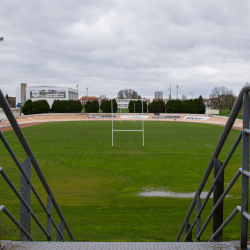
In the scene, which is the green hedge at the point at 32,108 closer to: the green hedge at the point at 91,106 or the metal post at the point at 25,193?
the green hedge at the point at 91,106

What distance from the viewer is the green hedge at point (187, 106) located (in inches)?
2645

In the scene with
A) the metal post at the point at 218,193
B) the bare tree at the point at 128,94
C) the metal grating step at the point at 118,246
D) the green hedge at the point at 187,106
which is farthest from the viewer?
the bare tree at the point at 128,94

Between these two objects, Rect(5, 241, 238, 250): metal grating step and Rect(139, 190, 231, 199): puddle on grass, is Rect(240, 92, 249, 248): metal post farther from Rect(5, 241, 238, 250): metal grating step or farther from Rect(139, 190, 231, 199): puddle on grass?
Rect(139, 190, 231, 199): puddle on grass

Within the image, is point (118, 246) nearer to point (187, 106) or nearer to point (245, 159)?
point (245, 159)

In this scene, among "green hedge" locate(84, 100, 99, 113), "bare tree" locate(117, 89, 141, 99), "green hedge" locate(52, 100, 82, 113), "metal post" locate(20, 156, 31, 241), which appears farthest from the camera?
"bare tree" locate(117, 89, 141, 99)

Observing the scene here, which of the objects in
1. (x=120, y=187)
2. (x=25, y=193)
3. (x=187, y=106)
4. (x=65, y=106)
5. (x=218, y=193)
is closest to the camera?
(x=25, y=193)

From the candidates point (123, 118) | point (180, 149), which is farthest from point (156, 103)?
point (180, 149)

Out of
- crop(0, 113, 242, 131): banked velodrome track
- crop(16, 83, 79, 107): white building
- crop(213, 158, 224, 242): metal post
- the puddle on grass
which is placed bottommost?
the puddle on grass

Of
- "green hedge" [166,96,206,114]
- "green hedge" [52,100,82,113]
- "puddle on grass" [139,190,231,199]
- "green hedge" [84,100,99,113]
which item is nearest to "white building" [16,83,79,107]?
"green hedge" [52,100,82,113]

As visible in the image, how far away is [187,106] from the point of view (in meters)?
69.4

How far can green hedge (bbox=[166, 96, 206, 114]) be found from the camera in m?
67.2

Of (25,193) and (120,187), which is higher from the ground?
(25,193)

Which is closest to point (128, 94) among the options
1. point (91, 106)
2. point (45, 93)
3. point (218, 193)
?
point (45, 93)

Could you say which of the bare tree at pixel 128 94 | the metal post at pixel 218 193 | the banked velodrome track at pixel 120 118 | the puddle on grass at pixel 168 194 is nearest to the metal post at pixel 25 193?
the metal post at pixel 218 193
